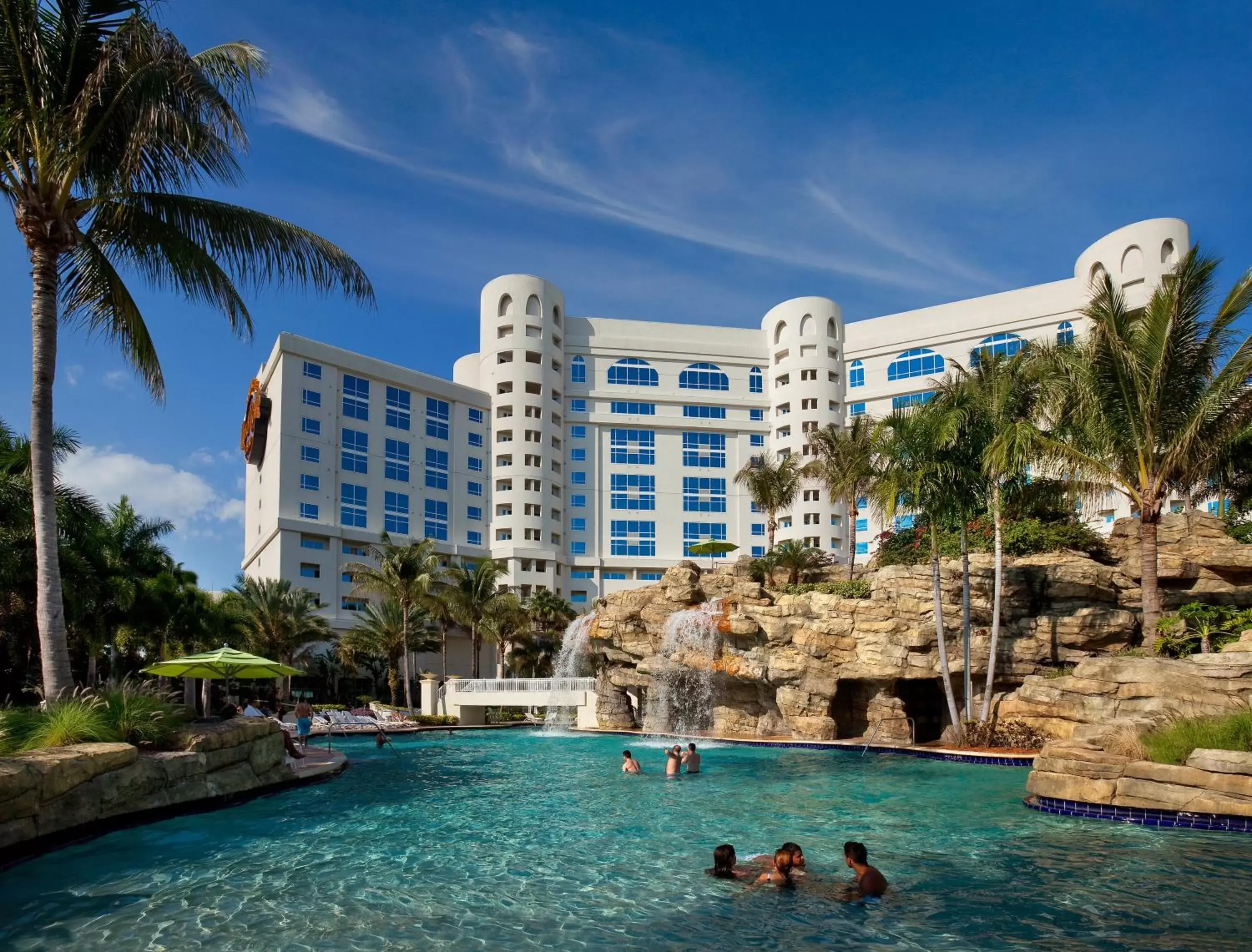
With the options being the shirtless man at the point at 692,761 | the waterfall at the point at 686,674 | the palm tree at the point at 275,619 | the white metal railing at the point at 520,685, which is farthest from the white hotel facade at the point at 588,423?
the shirtless man at the point at 692,761

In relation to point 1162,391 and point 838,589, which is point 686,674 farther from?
point 1162,391

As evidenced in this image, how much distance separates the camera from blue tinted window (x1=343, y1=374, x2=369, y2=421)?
2459 inches

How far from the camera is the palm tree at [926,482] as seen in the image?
24.9m

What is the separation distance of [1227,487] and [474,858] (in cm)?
2497

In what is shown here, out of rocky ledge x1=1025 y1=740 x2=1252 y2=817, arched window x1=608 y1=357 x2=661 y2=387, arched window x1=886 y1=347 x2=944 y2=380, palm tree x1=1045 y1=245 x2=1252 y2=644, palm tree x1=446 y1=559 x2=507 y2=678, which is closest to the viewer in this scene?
rocky ledge x1=1025 y1=740 x2=1252 y2=817

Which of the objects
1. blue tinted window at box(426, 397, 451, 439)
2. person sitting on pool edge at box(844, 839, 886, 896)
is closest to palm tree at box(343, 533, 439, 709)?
blue tinted window at box(426, 397, 451, 439)

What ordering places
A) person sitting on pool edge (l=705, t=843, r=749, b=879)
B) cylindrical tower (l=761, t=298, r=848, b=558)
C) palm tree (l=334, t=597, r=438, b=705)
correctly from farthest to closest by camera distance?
cylindrical tower (l=761, t=298, r=848, b=558), palm tree (l=334, t=597, r=438, b=705), person sitting on pool edge (l=705, t=843, r=749, b=879)

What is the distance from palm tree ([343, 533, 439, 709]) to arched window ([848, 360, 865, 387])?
1504 inches

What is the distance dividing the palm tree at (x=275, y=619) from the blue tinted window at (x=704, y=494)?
105 feet

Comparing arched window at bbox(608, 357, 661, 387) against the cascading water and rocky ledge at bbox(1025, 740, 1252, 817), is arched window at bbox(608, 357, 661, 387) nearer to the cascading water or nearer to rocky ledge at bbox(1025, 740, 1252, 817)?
the cascading water

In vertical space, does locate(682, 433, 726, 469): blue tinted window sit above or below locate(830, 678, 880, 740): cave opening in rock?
above

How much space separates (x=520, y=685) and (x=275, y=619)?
15.2 m

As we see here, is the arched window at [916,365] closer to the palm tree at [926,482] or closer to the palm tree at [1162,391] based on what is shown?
the palm tree at [926,482]

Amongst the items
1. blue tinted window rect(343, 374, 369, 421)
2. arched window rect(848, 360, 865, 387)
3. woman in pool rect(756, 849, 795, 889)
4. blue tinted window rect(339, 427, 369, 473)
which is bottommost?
woman in pool rect(756, 849, 795, 889)
